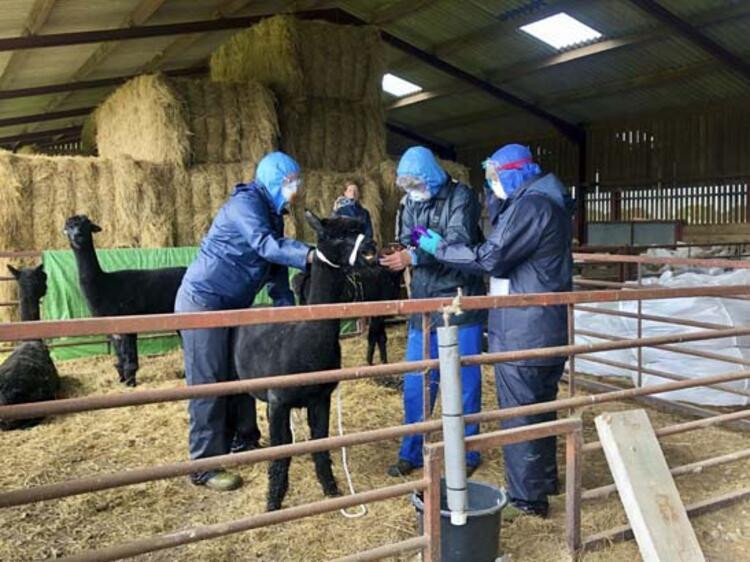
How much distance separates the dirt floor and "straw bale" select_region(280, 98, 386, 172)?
6.82m

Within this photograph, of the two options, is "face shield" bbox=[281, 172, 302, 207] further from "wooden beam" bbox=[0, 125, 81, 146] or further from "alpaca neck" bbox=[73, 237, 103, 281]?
"wooden beam" bbox=[0, 125, 81, 146]

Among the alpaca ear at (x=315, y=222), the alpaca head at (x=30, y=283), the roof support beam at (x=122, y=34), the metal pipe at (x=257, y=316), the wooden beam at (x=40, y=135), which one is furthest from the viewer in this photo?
the wooden beam at (x=40, y=135)

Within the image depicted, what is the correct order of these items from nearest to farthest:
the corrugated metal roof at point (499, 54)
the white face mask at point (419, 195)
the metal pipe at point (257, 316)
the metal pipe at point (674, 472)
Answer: the metal pipe at point (257, 316) < the metal pipe at point (674, 472) < the white face mask at point (419, 195) < the corrugated metal roof at point (499, 54)

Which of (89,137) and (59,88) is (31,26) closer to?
(59,88)

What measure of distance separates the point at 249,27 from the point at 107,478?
1178 cm

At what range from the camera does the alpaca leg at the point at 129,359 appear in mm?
6730

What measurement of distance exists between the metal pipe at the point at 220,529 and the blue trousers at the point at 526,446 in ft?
3.70

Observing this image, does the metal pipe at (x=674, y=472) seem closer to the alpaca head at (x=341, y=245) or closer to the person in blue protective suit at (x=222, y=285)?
the alpaca head at (x=341, y=245)

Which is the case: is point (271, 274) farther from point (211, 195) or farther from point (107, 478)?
point (211, 195)

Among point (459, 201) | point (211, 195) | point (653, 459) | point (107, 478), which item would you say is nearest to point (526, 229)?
point (459, 201)

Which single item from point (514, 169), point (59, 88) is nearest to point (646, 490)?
point (514, 169)

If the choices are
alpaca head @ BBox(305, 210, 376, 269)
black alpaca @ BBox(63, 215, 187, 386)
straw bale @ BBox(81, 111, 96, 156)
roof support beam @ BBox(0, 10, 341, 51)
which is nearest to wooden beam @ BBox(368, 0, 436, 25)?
roof support beam @ BBox(0, 10, 341, 51)

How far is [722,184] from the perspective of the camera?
53.2 ft

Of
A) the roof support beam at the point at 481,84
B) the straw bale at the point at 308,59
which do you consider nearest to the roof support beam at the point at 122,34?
the straw bale at the point at 308,59
